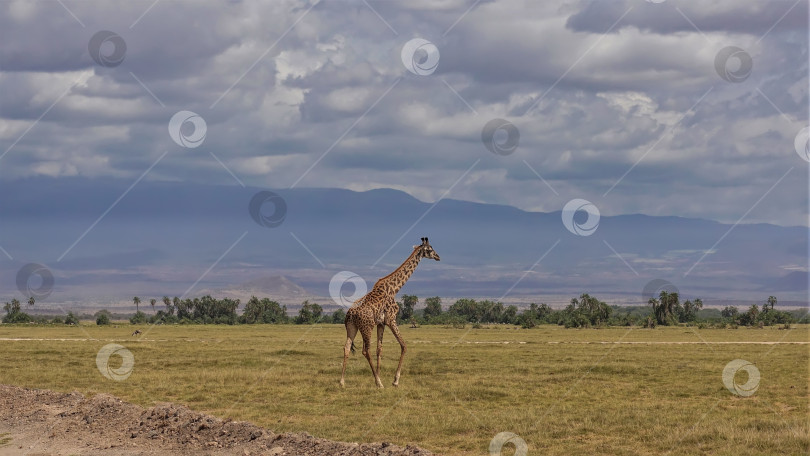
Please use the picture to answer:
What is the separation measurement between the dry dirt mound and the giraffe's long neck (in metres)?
9.52

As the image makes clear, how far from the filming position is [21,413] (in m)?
22.2

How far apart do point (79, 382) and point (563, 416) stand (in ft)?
56.4

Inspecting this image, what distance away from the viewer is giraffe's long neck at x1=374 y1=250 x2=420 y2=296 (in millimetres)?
28656

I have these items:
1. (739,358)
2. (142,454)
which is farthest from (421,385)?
(739,358)

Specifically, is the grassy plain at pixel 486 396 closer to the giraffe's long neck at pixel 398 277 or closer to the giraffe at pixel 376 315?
the giraffe at pixel 376 315

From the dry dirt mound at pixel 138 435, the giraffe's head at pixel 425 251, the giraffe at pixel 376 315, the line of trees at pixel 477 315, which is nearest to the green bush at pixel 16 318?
the line of trees at pixel 477 315

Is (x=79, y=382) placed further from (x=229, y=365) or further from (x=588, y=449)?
(x=588, y=449)

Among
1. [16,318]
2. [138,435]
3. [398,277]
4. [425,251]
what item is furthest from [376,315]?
[16,318]

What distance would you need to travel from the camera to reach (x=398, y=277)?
29125 millimetres

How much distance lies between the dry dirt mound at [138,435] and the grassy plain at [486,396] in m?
2.24

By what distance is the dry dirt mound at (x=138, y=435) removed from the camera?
17000mm

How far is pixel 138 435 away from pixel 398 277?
1176cm

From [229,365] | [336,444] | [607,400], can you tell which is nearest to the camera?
[336,444]

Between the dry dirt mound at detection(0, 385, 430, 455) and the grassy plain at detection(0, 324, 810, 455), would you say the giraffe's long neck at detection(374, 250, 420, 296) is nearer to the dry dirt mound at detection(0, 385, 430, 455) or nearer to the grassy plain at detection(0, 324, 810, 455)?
the grassy plain at detection(0, 324, 810, 455)
